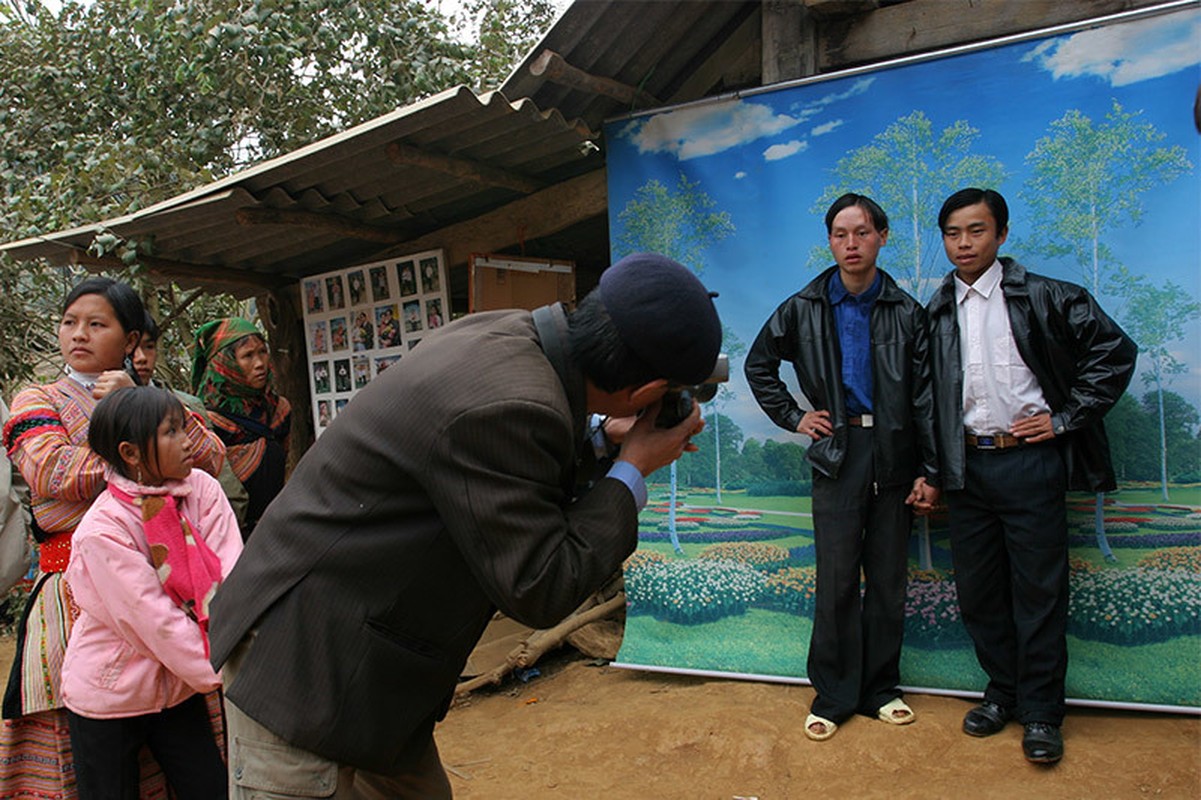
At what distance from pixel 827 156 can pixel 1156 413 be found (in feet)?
5.90

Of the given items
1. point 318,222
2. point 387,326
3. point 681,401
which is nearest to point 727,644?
point 387,326

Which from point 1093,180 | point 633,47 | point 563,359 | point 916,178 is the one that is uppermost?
point 633,47

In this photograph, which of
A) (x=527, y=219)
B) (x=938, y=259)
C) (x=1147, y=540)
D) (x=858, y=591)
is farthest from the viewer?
(x=527, y=219)

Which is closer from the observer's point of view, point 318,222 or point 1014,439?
point 1014,439

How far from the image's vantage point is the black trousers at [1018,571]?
348cm

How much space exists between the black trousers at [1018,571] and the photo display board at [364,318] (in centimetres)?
304

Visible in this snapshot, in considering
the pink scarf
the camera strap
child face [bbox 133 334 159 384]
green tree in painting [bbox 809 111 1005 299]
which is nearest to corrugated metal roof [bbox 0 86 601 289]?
child face [bbox 133 334 159 384]

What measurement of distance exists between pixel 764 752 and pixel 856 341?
1808mm

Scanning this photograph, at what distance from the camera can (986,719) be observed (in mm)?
3625

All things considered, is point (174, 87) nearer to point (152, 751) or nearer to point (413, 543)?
point (152, 751)

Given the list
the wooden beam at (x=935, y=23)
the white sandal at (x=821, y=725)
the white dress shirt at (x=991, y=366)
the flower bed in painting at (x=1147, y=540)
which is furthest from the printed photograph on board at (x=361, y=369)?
the flower bed in painting at (x=1147, y=540)

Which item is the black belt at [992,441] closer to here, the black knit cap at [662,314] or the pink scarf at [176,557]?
the black knit cap at [662,314]

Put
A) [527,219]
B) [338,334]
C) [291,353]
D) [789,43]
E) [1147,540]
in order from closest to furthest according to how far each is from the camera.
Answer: [1147,540]
[789,43]
[527,219]
[338,334]
[291,353]

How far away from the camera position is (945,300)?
3771mm
